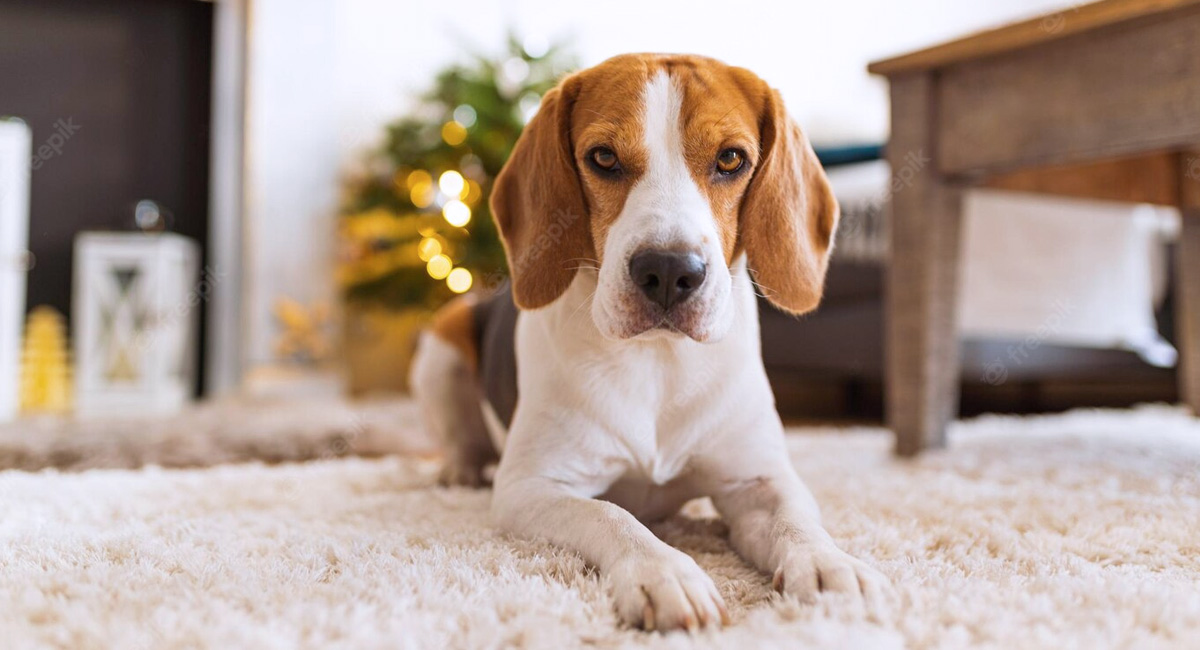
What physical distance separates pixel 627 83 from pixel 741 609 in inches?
33.6

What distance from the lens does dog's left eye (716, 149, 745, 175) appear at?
1479mm

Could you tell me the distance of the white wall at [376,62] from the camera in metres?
6.19

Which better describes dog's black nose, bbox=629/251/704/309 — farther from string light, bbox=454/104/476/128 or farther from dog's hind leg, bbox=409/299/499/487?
string light, bbox=454/104/476/128

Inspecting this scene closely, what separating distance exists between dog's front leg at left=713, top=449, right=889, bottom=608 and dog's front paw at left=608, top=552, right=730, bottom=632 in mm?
130

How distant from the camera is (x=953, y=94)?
2420 mm

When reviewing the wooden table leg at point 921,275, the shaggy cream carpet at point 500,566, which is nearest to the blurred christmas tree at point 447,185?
the wooden table leg at point 921,275

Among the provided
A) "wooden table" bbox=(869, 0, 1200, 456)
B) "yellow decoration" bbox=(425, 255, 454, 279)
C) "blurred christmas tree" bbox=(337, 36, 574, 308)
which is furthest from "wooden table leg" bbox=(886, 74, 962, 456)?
"yellow decoration" bbox=(425, 255, 454, 279)

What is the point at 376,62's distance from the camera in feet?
21.1

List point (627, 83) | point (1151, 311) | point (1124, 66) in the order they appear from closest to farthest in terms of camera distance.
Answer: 1. point (627, 83)
2. point (1124, 66)
3. point (1151, 311)

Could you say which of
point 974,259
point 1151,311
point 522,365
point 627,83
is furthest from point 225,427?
point 1151,311

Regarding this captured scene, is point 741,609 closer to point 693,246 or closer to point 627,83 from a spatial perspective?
point 693,246

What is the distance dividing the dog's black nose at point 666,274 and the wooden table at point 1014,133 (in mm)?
1275

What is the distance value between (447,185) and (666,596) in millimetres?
4447

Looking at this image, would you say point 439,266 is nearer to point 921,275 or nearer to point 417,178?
point 417,178
